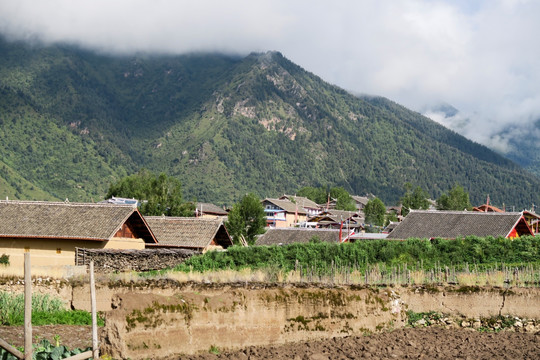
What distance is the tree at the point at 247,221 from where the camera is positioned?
78312 mm

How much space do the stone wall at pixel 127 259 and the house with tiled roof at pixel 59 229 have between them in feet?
2.60

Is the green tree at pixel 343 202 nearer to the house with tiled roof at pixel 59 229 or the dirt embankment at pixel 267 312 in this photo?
the house with tiled roof at pixel 59 229

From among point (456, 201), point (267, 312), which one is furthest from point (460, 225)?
point (456, 201)

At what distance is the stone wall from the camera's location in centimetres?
3688

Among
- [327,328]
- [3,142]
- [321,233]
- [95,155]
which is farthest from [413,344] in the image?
[95,155]

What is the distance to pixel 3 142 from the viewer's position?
159m

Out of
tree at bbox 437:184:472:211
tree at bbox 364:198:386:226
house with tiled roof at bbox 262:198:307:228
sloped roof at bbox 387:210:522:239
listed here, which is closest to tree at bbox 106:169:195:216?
sloped roof at bbox 387:210:522:239

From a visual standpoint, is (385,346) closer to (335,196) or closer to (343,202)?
(343,202)

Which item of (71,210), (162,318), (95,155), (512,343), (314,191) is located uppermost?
(95,155)

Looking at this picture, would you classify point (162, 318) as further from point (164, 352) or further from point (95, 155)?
point (95, 155)

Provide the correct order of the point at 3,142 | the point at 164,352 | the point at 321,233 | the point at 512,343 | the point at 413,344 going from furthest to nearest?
the point at 3,142 → the point at 321,233 → the point at 512,343 → the point at 413,344 → the point at 164,352

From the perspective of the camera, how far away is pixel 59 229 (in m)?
38.0

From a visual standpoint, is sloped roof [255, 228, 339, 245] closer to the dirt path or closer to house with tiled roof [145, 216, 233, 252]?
house with tiled roof [145, 216, 233, 252]

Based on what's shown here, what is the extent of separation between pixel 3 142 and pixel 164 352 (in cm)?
15606
